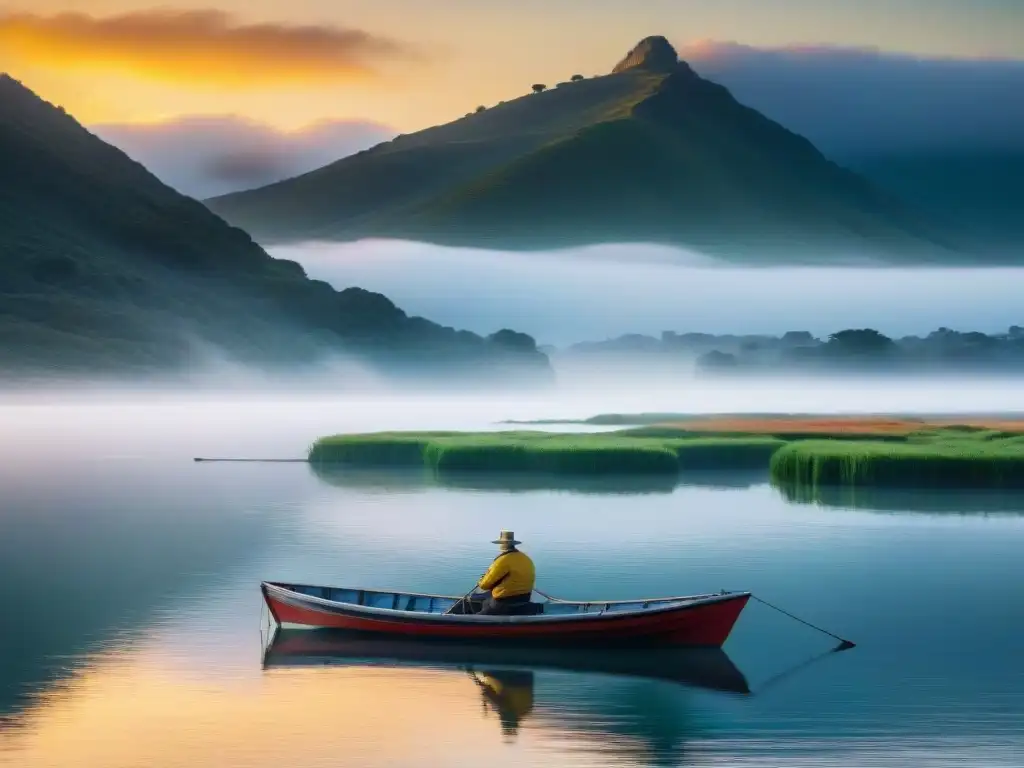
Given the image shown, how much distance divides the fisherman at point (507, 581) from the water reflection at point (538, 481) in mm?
36865

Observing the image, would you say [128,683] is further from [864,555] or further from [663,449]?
[663,449]

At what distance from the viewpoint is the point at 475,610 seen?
101 ft

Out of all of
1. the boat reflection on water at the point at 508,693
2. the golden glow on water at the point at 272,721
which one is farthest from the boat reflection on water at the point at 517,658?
the golden glow on water at the point at 272,721

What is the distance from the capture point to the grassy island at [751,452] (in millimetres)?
66312

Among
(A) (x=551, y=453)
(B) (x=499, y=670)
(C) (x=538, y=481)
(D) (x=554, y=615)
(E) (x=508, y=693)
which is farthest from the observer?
(A) (x=551, y=453)

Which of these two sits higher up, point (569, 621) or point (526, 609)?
point (526, 609)

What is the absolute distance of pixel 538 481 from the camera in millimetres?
74312

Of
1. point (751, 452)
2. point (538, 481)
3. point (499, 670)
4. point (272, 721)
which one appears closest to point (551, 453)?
point (538, 481)

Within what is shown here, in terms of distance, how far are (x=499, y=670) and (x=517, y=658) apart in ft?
2.99

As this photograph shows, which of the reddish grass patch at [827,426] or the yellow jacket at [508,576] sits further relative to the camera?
the reddish grass patch at [827,426]

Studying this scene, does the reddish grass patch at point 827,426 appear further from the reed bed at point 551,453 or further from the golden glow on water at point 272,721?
the golden glow on water at point 272,721

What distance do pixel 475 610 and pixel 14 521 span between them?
33.9 meters

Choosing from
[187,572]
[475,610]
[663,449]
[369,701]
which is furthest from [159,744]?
[663,449]

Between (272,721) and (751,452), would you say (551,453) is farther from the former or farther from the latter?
(272,721)
